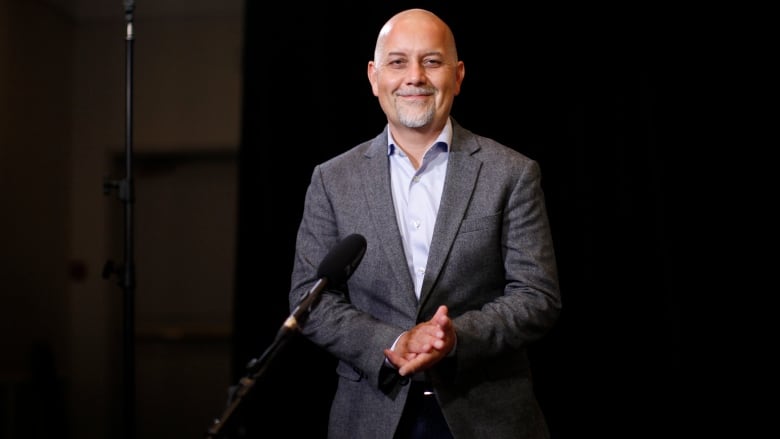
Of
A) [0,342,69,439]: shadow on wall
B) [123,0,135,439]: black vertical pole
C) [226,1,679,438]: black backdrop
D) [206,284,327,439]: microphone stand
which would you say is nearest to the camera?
[206,284,327,439]: microphone stand

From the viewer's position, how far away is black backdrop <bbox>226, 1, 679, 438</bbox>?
301cm

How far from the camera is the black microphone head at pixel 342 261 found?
1.50 m

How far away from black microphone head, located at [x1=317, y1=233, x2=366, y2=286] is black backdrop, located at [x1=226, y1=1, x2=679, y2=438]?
1565mm

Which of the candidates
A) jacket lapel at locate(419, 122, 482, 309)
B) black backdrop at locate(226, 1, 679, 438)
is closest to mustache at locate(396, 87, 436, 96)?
jacket lapel at locate(419, 122, 482, 309)

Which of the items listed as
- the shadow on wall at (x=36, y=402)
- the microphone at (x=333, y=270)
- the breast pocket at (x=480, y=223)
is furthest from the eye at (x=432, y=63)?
the shadow on wall at (x=36, y=402)

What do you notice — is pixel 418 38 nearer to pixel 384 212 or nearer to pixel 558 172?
pixel 384 212

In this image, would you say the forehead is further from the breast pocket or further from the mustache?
the breast pocket

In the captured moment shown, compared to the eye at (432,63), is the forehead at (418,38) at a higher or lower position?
higher

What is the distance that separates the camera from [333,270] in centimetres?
150

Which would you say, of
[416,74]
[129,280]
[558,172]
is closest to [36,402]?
[129,280]

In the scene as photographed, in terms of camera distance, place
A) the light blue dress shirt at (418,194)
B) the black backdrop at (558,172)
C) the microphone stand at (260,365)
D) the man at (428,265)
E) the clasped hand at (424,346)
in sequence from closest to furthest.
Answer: the microphone stand at (260,365), the clasped hand at (424,346), the man at (428,265), the light blue dress shirt at (418,194), the black backdrop at (558,172)

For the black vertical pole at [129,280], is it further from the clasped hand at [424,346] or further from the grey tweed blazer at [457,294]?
the clasped hand at [424,346]

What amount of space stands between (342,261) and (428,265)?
→ 11.8 inches

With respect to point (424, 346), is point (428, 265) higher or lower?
higher
